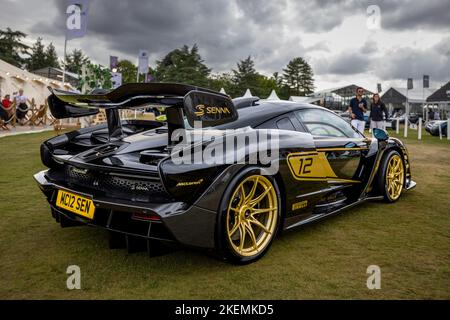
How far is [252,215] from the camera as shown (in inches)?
105

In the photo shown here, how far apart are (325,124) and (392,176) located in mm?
1286

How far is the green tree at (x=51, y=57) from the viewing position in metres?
90.9

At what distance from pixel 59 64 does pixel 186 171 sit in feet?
357

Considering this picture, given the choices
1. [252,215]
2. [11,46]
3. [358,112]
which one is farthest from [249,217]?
[11,46]

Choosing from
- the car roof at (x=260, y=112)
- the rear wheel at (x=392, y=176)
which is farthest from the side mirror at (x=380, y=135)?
the car roof at (x=260, y=112)

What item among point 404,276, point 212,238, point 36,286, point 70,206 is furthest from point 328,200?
point 36,286

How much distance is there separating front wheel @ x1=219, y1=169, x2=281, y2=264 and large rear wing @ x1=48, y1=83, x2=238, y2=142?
429 millimetres

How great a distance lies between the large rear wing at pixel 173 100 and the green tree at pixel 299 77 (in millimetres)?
98457

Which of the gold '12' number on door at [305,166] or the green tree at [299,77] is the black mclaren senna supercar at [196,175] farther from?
the green tree at [299,77]

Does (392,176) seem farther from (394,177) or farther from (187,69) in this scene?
(187,69)

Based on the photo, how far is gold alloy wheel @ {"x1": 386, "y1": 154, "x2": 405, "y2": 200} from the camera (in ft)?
14.1

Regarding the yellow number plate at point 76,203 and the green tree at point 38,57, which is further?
the green tree at point 38,57

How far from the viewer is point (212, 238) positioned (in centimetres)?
233

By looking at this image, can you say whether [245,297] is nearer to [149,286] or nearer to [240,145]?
[149,286]
